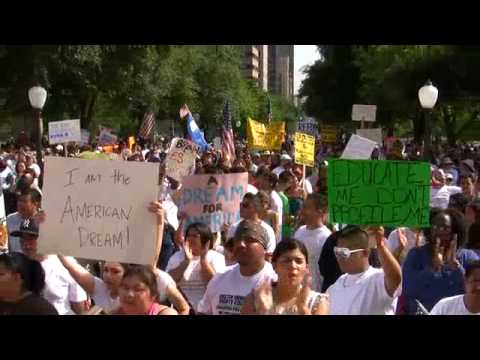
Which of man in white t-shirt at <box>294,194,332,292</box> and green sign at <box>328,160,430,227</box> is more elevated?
green sign at <box>328,160,430,227</box>

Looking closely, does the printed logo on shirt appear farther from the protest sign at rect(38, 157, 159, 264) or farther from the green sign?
the green sign

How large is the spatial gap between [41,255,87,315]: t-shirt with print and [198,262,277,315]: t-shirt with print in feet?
3.29

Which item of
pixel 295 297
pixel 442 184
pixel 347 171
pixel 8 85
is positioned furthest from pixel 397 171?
pixel 8 85

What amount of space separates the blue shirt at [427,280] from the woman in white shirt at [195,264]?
4.59 feet

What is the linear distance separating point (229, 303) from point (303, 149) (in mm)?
8001

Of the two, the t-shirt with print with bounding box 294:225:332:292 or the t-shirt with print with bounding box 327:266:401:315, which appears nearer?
the t-shirt with print with bounding box 327:266:401:315

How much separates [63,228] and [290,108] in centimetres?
14928

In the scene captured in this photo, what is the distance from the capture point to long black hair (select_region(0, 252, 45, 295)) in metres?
4.71

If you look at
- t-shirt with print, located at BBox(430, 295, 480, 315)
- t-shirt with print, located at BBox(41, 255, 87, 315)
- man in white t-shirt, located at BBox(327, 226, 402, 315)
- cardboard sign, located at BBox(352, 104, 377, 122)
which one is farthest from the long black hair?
cardboard sign, located at BBox(352, 104, 377, 122)

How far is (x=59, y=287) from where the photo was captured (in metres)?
5.64

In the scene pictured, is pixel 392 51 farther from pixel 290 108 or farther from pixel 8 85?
pixel 290 108

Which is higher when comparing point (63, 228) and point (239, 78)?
point (239, 78)

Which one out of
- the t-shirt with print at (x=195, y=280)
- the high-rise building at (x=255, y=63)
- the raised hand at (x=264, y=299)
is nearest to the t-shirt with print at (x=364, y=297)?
the raised hand at (x=264, y=299)

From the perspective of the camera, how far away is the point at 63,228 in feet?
16.5
